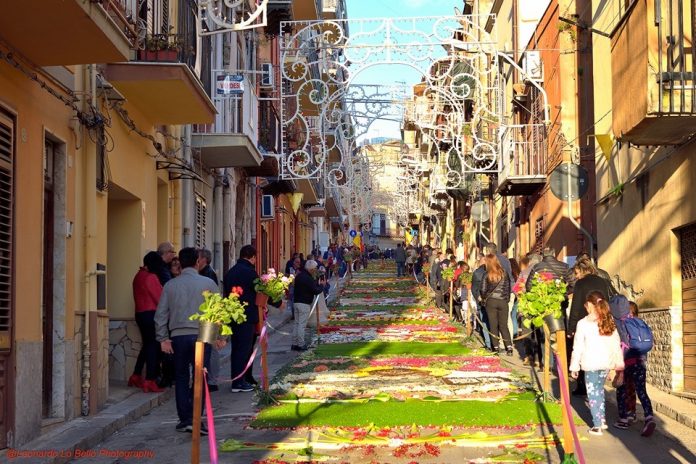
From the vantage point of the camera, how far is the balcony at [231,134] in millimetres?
21266

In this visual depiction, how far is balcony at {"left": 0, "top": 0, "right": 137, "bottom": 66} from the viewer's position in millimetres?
9008

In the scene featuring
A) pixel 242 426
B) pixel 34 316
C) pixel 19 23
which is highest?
pixel 19 23

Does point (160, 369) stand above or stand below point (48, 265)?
below

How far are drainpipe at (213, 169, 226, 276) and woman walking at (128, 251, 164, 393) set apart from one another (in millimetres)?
10903

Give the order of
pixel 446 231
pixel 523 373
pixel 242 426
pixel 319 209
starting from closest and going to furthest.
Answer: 1. pixel 242 426
2. pixel 523 373
3. pixel 446 231
4. pixel 319 209

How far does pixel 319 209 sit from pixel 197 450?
56.9 meters

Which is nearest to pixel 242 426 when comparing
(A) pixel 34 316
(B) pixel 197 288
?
(B) pixel 197 288

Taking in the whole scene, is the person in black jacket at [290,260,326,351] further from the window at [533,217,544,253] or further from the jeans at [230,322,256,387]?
the window at [533,217,544,253]

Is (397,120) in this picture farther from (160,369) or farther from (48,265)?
(48,265)

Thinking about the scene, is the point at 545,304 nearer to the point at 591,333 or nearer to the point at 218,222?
the point at 591,333

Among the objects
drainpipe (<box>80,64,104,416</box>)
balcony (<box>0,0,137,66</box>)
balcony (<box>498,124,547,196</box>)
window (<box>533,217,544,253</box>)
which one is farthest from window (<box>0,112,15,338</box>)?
window (<box>533,217,544,253</box>)

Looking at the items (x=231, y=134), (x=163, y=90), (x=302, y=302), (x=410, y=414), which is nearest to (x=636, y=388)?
(x=410, y=414)

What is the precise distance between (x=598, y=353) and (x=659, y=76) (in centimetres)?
340

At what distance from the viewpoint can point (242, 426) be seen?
11.0 meters
